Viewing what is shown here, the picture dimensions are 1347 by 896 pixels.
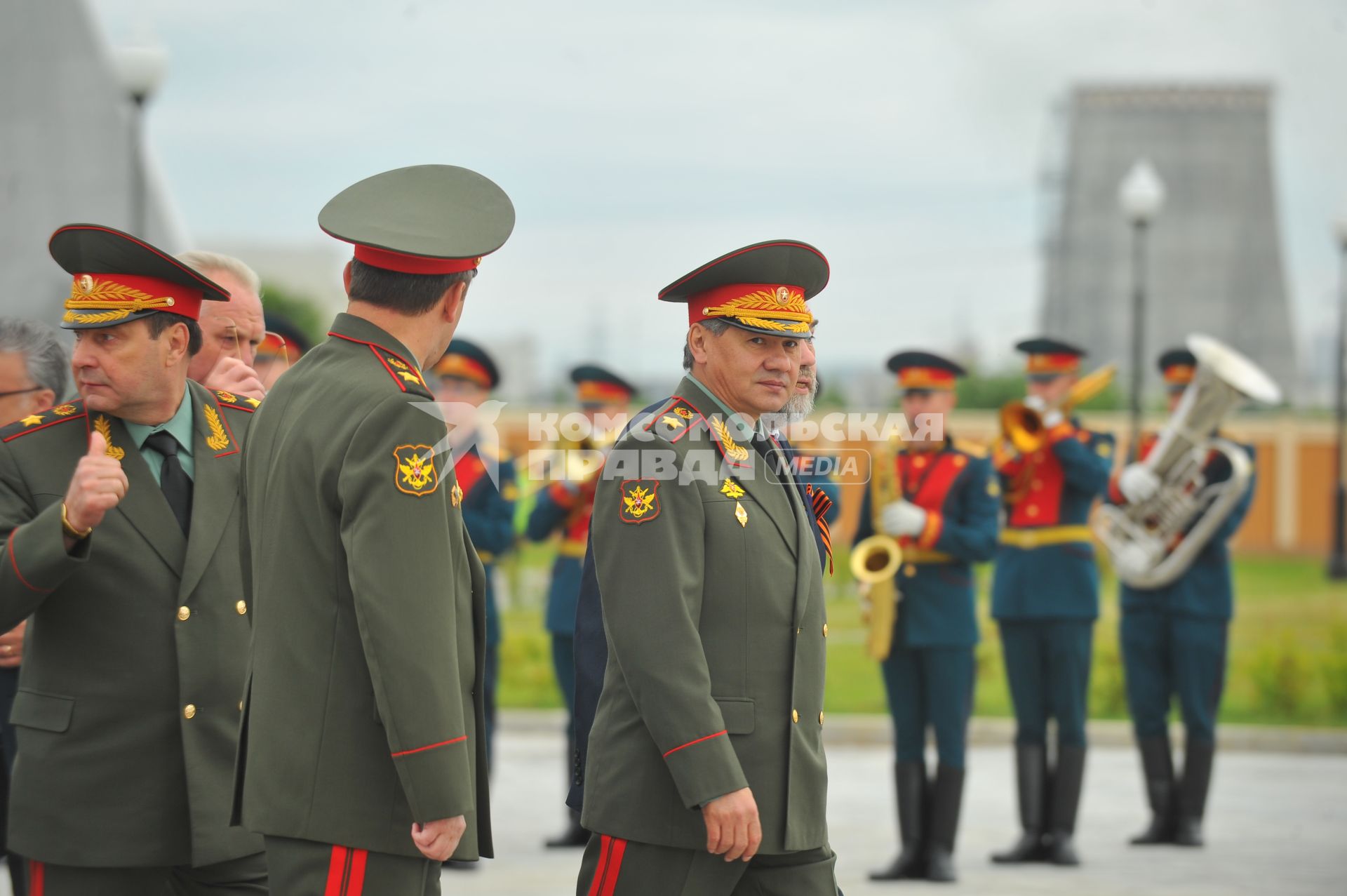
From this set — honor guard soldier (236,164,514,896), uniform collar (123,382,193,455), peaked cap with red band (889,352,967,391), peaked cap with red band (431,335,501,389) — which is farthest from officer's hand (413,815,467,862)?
peaked cap with red band (431,335,501,389)

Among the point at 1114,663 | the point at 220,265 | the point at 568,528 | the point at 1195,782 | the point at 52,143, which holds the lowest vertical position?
the point at 1195,782

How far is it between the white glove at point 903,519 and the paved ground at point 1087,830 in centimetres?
151

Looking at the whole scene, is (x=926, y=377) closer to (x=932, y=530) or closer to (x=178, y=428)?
(x=932, y=530)

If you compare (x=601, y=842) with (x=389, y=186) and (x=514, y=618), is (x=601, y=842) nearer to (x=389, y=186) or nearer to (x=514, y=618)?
(x=389, y=186)

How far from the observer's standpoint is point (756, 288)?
151 inches

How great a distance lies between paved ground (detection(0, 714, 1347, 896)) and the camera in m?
7.13

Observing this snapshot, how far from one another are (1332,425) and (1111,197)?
23382 millimetres

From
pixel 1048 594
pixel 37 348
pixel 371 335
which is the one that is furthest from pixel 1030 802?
pixel 371 335

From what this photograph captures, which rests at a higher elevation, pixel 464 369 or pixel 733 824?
pixel 464 369

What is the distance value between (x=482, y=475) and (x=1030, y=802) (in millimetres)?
3043

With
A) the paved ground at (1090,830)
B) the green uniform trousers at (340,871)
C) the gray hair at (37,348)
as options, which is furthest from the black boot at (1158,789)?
the green uniform trousers at (340,871)

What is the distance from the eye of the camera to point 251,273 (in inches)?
179

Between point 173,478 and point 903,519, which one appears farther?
point 903,519

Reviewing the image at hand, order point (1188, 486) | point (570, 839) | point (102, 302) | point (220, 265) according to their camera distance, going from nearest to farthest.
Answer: point (102, 302), point (220, 265), point (570, 839), point (1188, 486)
